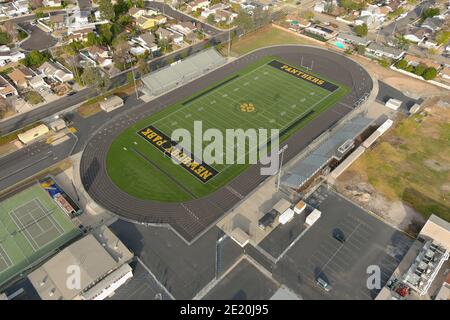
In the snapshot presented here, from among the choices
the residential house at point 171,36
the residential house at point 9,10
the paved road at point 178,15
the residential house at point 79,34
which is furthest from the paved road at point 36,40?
the paved road at point 178,15

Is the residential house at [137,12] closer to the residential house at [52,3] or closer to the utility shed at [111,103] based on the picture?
the residential house at [52,3]

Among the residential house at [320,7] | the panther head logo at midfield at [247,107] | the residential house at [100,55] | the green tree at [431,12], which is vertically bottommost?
the panther head logo at midfield at [247,107]

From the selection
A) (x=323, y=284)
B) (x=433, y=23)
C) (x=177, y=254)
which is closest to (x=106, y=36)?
(x=177, y=254)

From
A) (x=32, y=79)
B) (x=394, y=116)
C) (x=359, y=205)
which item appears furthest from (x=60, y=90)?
(x=394, y=116)

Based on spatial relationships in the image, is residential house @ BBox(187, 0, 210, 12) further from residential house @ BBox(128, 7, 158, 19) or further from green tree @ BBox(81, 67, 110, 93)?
green tree @ BBox(81, 67, 110, 93)

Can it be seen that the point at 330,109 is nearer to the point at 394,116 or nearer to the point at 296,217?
the point at 394,116

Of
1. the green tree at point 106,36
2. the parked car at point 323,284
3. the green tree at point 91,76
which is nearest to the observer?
the parked car at point 323,284
